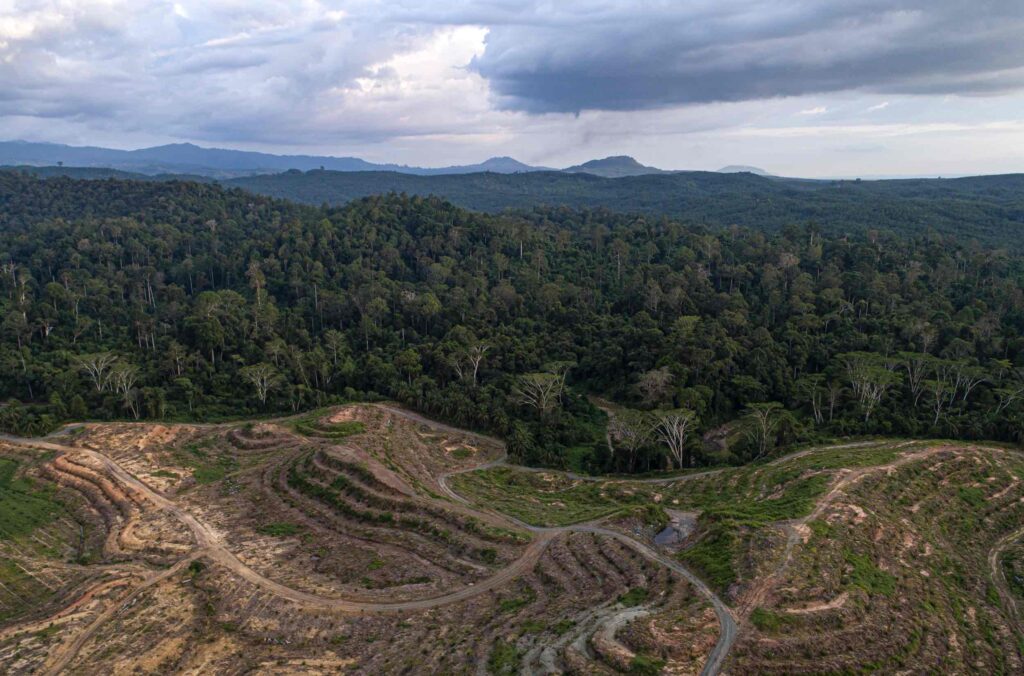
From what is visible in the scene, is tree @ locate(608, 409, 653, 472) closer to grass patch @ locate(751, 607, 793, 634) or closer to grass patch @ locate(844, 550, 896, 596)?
grass patch @ locate(844, 550, 896, 596)

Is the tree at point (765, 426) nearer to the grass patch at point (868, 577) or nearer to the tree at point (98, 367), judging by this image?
the grass patch at point (868, 577)

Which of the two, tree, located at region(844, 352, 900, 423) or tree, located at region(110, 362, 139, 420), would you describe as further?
tree, located at region(110, 362, 139, 420)

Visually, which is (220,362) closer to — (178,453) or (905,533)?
(178,453)

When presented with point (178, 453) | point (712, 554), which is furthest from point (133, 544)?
point (712, 554)

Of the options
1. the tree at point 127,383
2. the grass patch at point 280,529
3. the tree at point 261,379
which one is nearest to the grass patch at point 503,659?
the grass patch at point 280,529

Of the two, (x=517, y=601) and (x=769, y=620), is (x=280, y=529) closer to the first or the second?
(x=517, y=601)

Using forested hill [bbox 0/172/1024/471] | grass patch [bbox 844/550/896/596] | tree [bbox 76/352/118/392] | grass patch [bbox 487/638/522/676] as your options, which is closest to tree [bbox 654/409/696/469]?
forested hill [bbox 0/172/1024/471]
